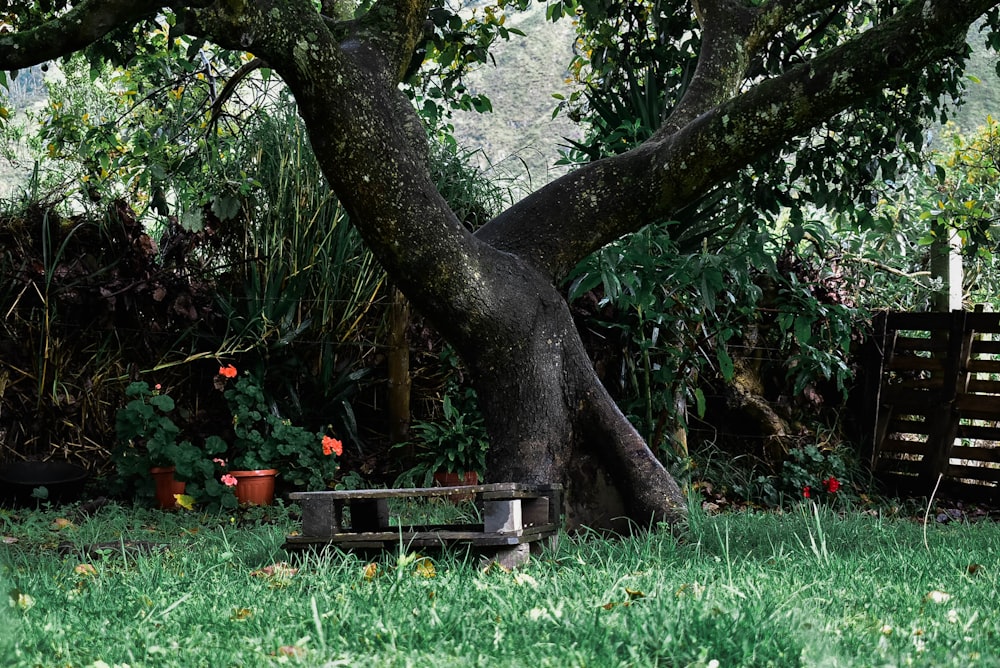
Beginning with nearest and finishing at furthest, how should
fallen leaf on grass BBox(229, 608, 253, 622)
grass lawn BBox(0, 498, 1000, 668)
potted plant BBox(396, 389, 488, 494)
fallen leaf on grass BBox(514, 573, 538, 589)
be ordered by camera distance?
1. grass lawn BBox(0, 498, 1000, 668)
2. fallen leaf on grass BBox(229, 608, 253, 622)
3. fallen leaf on grass BBox(514, 573, 538, 589)
4. potted plant BBox(396, 389, 488, 494)

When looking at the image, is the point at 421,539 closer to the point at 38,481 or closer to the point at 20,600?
the point at 20,600

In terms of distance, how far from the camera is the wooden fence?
721 cm

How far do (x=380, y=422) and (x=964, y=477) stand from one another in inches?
172

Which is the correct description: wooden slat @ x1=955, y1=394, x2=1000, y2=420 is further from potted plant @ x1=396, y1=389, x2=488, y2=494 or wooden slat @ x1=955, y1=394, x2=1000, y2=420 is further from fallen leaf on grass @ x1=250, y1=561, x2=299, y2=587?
fallen leaf on grass @ x1=250, y1=561, x2=299, y2=587

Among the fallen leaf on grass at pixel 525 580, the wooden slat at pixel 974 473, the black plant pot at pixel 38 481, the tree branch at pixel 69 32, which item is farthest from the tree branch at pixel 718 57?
the black plant pot at pixel 38 481

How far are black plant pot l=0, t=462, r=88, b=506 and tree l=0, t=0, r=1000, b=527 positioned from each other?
3.03 metres

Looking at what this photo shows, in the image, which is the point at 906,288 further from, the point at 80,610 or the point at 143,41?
the point at 80,610

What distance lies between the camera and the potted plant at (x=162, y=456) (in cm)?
609

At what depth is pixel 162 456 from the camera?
6.14 metres

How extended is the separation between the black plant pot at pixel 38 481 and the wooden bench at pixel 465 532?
3083 millimetres

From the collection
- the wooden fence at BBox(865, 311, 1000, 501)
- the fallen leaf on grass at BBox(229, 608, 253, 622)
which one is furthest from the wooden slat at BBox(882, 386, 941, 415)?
the fallen leaf on grass at BBox(229, 608, 253, 622)

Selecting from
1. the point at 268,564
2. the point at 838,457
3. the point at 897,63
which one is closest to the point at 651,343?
the point at 838,457

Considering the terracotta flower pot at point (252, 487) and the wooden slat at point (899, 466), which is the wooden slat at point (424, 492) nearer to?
the terracotta flower pot at point (252, 487)

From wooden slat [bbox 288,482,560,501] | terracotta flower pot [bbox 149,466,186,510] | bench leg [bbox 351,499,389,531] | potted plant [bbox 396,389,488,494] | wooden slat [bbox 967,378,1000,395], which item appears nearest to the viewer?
wooden slat [bbox 288,482,560,501]
